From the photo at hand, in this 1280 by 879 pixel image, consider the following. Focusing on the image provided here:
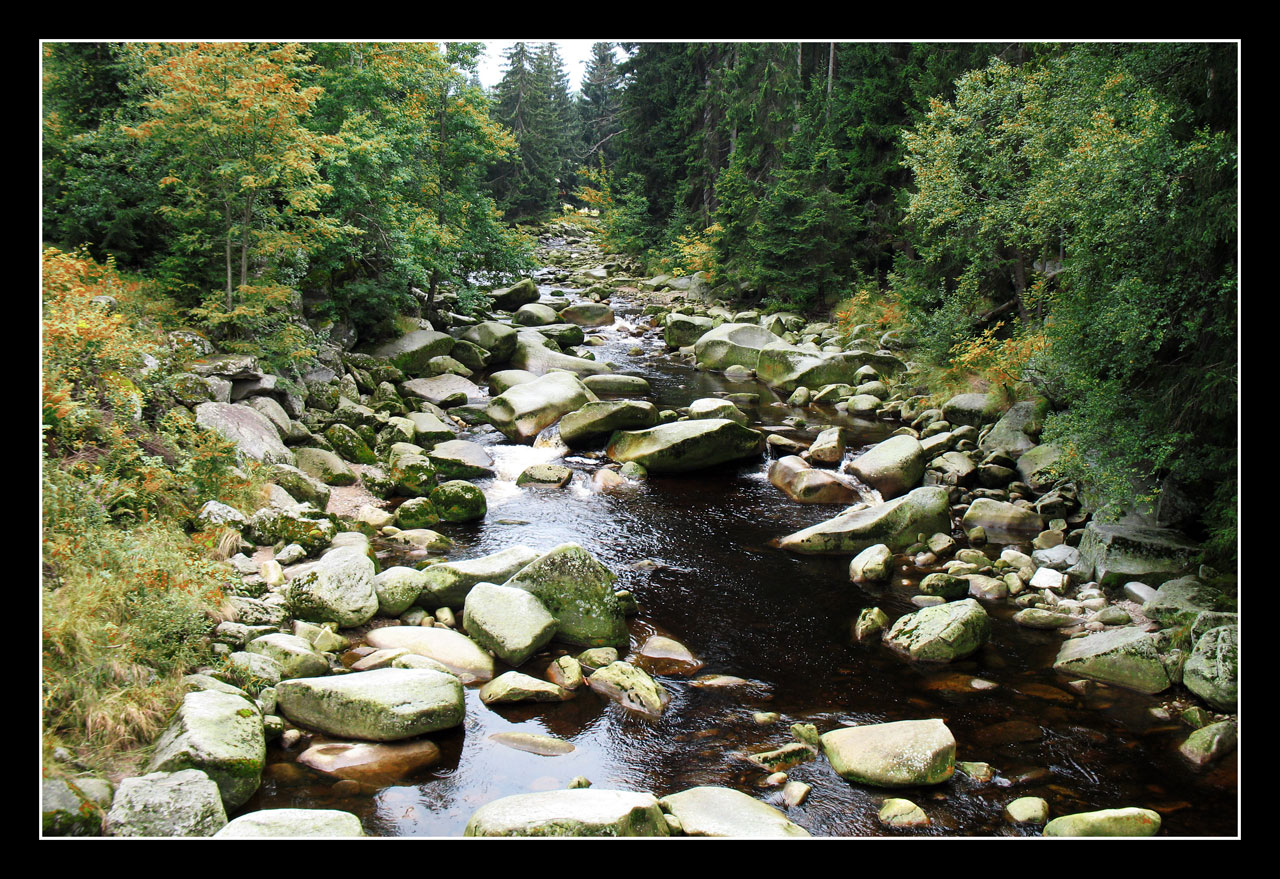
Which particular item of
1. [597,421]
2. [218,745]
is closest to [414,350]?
[597,421]

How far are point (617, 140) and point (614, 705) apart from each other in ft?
139

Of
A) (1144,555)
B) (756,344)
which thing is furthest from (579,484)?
(756,344)

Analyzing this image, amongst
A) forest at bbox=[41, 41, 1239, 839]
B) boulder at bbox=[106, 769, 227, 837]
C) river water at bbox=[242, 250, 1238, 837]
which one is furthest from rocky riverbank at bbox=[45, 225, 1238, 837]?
forest at bbox=[41, 41, 1239, 839]

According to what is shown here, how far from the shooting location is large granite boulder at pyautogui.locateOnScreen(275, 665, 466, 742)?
6.17m

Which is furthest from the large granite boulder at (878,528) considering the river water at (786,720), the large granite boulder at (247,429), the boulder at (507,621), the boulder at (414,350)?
the boulder at (414,350)

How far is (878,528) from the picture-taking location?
36.4ft

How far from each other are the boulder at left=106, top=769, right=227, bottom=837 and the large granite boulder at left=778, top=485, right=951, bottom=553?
8.09 meters

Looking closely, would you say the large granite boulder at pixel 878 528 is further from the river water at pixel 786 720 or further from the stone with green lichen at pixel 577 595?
the stone with green lichen at pixel 577 595

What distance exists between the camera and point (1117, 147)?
812 centimetres

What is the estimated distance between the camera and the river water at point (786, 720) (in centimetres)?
572

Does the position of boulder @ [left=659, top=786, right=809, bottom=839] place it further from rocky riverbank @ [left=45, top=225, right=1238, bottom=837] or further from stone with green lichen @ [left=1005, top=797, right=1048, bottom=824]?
stone with green lichen @ [left=1005, top=797, right=1048, bottom=824]

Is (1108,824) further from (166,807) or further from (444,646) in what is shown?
(166,807)

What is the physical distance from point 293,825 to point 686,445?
33.1 ft

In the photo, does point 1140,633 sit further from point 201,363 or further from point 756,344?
point 756,344
